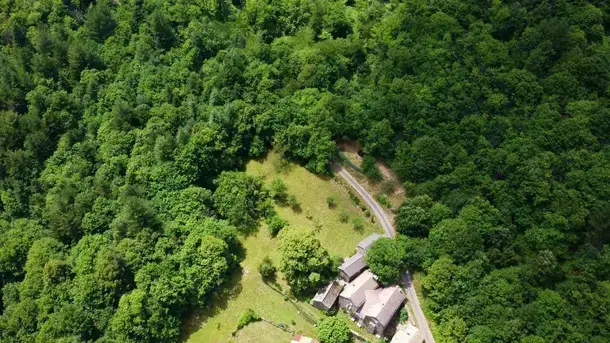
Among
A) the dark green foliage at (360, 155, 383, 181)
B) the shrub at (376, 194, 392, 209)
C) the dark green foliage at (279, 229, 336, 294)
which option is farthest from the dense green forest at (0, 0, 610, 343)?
the dark green foliage at (279, 229, 336, 294)

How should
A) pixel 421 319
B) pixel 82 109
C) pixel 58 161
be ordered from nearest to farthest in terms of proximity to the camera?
pixel 421 319 < pixel 58 161 < pixel 82 109

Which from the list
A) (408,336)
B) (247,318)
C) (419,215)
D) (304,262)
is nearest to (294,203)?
(304,262)

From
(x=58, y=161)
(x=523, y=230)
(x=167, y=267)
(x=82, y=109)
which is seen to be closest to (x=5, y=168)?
(x=58, y=161)

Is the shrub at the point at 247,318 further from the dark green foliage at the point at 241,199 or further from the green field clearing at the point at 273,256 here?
the dark green foliage at the point at 241,199

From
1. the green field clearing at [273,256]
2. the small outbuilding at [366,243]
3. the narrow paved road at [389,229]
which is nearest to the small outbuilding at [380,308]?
the narrow paved road at [389,229]

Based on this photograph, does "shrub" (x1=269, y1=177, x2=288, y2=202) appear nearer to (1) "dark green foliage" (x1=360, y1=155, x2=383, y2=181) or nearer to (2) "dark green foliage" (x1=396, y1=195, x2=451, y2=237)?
(1) "dark green foliage" (x1=360, y1=155, x2=383, y2=181)

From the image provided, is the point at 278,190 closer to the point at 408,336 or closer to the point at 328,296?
the point at 328,296

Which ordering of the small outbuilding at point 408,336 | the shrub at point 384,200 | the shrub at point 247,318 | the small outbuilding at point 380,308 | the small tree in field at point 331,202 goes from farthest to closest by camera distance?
the small tree in field at point 331,202 → the shrub at point 384,200 → the shrub at point 247,318 → the small outbuilding at point 380,308 → the small outbuilding at point 408,336

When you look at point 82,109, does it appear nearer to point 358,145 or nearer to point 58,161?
point 58,161
